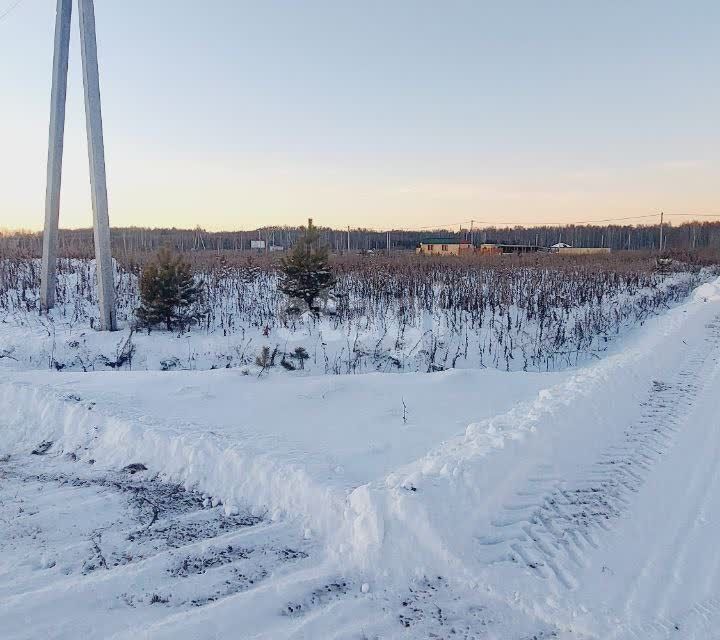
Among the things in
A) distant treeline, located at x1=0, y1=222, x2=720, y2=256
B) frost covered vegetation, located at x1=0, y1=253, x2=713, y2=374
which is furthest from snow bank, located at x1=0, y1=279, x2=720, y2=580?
distant treeline, located at x1=0, y1=222, x2=720, y2=256

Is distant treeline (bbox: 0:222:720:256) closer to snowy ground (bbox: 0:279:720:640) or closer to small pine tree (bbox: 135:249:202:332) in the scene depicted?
small pine tree (bbox: 135:249:202:332)

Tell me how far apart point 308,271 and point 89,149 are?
179 inches

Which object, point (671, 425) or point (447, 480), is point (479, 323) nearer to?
point (671, 425)

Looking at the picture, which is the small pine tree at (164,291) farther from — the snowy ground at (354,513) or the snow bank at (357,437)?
the snowy ground at (354,513)

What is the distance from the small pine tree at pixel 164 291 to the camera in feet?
32.5

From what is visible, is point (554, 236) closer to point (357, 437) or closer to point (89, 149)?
point (89, 149)

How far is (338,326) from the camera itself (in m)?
10.8

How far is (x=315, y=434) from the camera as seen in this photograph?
504 cm

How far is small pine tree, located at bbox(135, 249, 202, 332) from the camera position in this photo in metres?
9.91

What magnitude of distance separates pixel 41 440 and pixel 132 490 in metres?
1.62

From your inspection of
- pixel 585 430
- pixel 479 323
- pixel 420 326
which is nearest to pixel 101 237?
pixel 420 326

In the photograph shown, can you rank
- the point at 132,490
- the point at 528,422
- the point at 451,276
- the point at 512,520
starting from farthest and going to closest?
1. the point at 451,276
2. the point at 528,422
3. the point at 132,490
4. the point at 512,520

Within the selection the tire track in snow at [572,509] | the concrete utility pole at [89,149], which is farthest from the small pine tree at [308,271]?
the tire track in snow at [572,509]

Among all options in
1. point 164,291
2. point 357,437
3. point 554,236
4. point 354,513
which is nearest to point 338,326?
point 164,291
